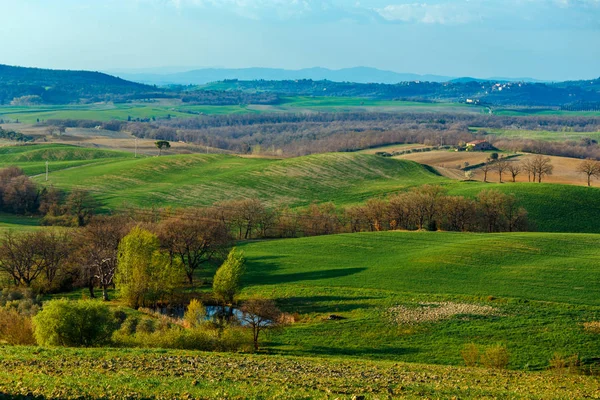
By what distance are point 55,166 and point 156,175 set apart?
69.9 feet

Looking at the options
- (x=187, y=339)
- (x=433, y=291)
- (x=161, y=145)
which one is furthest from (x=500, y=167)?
(x=187, y=339)

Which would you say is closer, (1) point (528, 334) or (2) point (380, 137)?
(1) point (528, 334)

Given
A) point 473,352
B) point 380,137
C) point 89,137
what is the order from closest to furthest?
point 473,352
point 89,137
point 380,137

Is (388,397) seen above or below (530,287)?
above

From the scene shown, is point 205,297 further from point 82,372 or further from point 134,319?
point 82,372

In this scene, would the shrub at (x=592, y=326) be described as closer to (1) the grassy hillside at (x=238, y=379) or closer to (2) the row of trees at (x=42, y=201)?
(1) the grassy hillside at (x=238, y=379)

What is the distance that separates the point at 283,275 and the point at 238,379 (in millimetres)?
37166

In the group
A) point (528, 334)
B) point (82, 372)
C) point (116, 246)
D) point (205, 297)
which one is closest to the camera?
point (82, 372)

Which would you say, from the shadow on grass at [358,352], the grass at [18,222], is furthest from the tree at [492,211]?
the grass at [18,222]

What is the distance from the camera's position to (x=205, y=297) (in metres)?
57.1

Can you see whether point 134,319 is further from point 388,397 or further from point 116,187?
point 116,187

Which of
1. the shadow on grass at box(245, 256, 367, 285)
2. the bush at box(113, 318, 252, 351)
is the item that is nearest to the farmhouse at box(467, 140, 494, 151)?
the shadow on grass at box(245, 256, 367, 285)

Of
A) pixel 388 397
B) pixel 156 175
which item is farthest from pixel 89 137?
pixel 388 397

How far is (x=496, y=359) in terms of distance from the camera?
1484 inches
